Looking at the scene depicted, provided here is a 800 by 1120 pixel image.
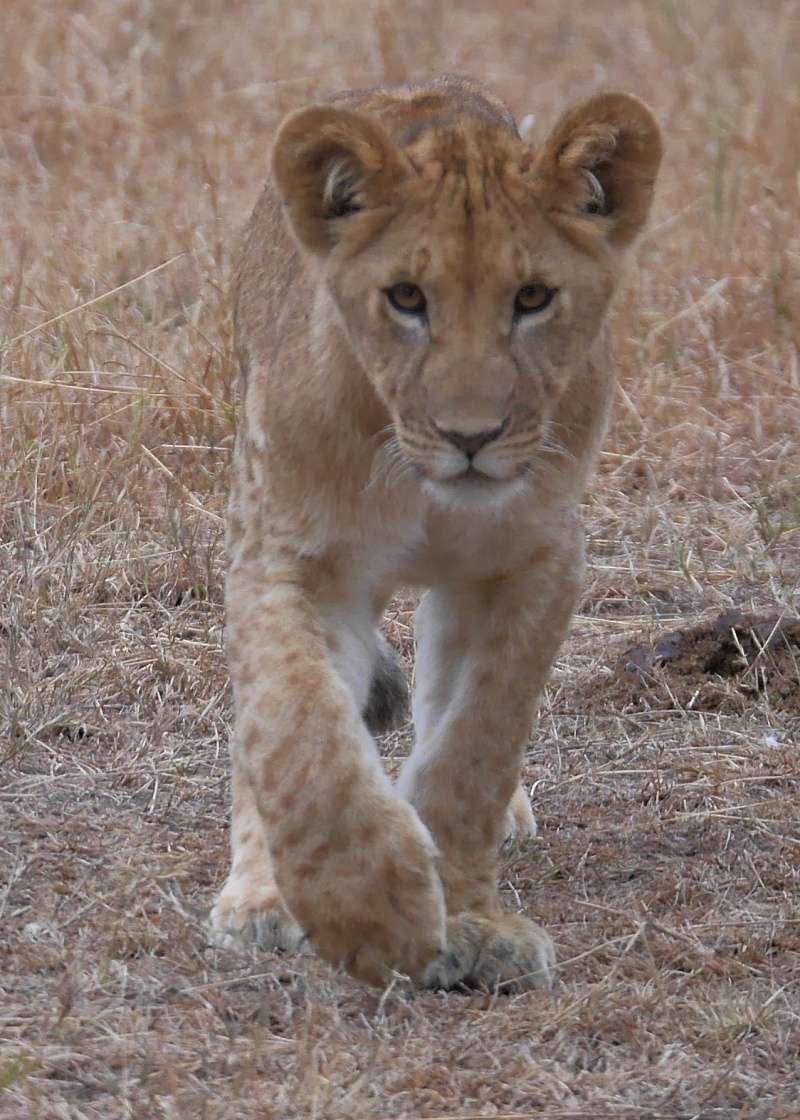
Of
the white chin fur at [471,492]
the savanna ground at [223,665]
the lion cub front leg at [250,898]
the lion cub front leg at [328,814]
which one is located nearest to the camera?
the savanna ground at [223,665]

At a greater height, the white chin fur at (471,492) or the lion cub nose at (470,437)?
the lion cub nose at (470,437)

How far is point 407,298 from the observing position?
3.01 m

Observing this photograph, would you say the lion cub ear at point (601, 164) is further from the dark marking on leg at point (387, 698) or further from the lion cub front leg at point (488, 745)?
the dark marking on leg at point (387, 698)

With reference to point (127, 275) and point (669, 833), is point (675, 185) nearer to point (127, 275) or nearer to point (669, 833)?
point (127, 275)

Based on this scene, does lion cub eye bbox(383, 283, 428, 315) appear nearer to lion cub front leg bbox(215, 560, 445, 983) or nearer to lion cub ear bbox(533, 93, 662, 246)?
lion cub ear bbox(533, 93, 662, 246)

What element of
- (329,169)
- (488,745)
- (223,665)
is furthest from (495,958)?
(223,665)

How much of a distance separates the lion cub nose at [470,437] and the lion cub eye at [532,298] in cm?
18

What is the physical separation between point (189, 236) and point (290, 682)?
152 inches

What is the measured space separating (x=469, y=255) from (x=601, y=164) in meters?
0.35

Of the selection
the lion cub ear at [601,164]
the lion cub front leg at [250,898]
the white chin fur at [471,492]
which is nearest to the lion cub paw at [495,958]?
the lion cub front leg at [250,898]

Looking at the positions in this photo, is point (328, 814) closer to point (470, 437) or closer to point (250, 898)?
point (250, 898)

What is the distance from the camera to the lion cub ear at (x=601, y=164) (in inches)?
121

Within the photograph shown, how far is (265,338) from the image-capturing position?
11.9 feet

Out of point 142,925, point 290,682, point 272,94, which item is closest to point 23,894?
point 142,925
